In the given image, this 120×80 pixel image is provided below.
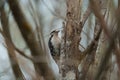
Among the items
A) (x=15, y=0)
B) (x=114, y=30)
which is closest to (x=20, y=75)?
(x=15, y=0)

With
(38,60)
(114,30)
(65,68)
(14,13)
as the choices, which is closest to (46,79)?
(38,60)

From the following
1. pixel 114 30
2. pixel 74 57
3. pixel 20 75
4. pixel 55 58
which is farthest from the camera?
pixel 55 58

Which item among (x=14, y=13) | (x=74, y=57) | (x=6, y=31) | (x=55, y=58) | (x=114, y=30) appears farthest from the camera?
(x=55, y=58)

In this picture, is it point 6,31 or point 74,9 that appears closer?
point 6,31

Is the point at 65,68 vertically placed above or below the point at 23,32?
below

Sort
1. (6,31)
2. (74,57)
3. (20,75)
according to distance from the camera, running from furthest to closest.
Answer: (74,57) < (20,75) < (6,31)

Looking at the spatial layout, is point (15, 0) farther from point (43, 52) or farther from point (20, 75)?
point (20, 75)

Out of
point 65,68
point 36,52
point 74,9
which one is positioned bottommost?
point 65,68

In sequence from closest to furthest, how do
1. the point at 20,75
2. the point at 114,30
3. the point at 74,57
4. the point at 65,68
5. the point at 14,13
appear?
the point at 114,30
the point at 14,13
the point at 20,75
the point at 74,57
the point at 65,68

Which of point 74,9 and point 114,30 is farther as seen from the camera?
point 74,9

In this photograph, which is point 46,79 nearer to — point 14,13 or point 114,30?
point 14,13
